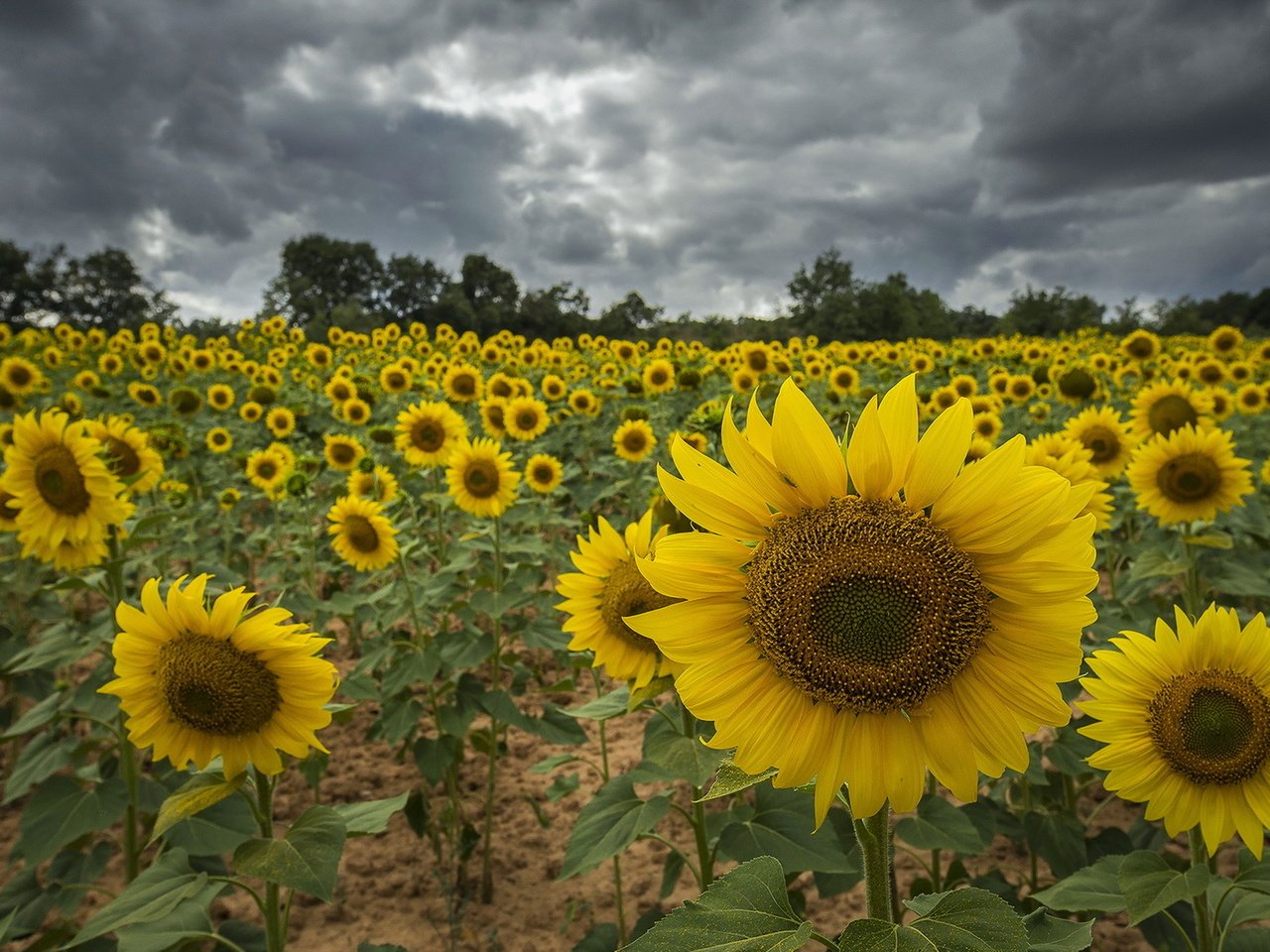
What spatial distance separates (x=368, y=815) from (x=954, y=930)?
1.57 m

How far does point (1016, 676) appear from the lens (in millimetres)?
1042

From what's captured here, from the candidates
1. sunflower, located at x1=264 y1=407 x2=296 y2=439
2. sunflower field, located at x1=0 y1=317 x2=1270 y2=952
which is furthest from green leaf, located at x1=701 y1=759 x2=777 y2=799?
sunflower, located at x1=264 y1=407 x2=296 y2=439

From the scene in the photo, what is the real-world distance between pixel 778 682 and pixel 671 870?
72.6 inches

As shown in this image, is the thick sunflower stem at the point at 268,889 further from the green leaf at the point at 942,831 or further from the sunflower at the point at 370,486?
the sunflower at the point at 370,486

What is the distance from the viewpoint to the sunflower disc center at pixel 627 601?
212 centimetres

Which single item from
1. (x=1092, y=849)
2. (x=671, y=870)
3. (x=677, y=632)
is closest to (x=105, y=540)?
(x=671, y=870)

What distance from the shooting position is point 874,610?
1020 millimetres

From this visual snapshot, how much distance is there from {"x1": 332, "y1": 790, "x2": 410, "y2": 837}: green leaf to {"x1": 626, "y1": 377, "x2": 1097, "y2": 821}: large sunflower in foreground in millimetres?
1202

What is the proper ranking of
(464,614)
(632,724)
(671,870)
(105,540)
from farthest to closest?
1. (632,724)
2. (464,614)
3. (105,540)
4. (671,870)

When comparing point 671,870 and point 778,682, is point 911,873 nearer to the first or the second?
point 671,870

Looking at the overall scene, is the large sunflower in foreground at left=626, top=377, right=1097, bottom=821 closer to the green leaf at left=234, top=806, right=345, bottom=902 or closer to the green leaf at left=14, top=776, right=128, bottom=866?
the green leaf at left=234, top=806, right=345, bottom=902

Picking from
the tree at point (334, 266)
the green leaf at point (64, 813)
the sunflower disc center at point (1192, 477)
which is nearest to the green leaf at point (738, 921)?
the green leaf at point (64, 813)

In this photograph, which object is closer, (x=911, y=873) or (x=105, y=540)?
(x=105, y=540)

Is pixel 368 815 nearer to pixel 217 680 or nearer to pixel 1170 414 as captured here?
pixel 217 680
